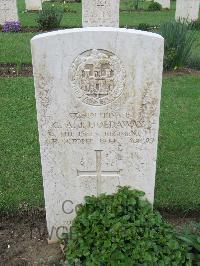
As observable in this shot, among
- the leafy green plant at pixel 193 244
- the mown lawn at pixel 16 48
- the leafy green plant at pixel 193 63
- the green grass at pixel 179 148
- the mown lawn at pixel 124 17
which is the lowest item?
the green grass at pixel 179 148

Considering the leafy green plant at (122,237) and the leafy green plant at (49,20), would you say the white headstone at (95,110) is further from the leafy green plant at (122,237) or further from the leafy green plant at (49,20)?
the leafy green plant at (49,20)

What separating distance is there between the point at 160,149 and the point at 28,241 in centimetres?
226

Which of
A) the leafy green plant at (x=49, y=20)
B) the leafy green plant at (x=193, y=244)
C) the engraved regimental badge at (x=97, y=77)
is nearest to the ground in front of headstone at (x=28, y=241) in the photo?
the leafy green plant at (x=193, y=244)

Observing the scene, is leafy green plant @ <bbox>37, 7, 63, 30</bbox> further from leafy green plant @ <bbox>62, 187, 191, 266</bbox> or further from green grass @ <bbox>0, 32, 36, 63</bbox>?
leafy green plant @ <bbox>62, 187, 191, 266</bbox>

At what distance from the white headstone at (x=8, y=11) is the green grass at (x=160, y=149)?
6081mm

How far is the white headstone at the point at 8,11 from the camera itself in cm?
1295

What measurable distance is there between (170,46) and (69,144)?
19.0 feet

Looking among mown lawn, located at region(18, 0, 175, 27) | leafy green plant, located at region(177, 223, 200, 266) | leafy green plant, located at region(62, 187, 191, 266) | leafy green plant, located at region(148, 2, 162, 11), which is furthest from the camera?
leafy green plant, located at region(148, 2, 162, 11)

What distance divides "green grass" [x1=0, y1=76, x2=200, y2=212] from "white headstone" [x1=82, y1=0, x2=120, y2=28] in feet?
12.9

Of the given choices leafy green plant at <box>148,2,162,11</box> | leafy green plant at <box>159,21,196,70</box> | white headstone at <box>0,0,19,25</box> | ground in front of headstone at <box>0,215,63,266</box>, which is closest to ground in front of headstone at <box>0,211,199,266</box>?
ground in front of headstone at <box>0,215,63,266</box>

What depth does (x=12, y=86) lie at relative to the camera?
24.4 feet

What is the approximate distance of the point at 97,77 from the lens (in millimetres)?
3020

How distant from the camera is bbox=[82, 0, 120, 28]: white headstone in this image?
10750 millimetres

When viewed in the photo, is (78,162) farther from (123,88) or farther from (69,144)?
(123,88)
